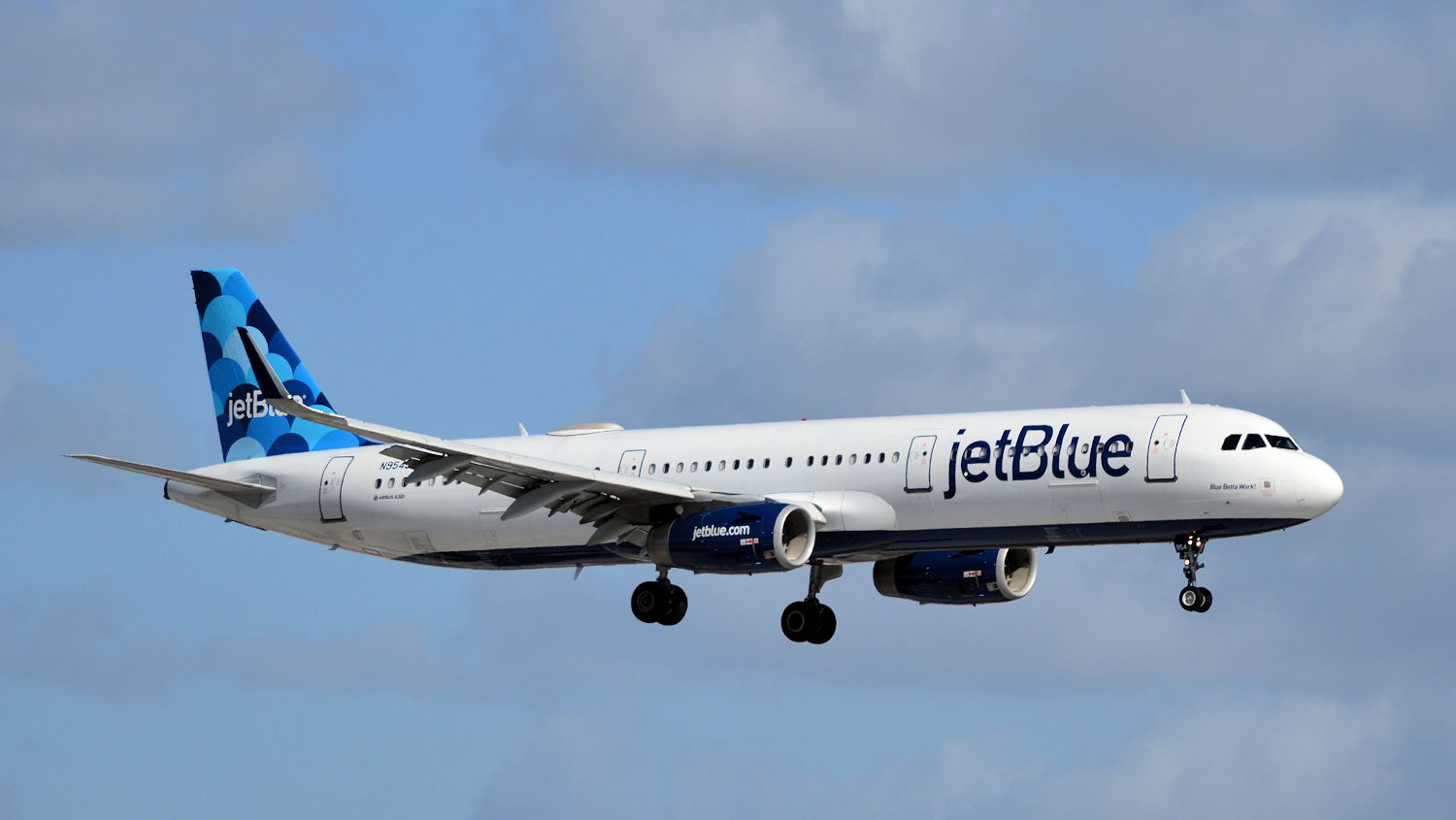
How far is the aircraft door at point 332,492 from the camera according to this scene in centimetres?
6241

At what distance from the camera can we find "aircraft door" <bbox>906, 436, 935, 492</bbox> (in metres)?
53.8

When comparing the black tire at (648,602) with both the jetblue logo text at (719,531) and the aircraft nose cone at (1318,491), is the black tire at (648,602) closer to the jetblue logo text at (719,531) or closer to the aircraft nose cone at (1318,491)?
the jetblue logo text at (719,531)

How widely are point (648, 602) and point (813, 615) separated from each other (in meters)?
4.84

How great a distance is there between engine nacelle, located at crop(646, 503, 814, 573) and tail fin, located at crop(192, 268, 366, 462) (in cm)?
1331

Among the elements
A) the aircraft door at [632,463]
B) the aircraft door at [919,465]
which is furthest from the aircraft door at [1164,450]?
the aircraft door at [632,463]

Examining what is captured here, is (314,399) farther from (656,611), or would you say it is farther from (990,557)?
(990,557)

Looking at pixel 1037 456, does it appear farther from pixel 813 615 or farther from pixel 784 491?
pixel 813 615

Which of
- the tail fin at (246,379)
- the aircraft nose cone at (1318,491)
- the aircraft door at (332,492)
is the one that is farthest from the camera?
the tail fin at (246,379)

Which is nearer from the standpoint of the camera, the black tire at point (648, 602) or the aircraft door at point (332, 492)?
the black tire at point (648, 602)

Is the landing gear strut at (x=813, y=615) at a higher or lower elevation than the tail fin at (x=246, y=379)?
lower

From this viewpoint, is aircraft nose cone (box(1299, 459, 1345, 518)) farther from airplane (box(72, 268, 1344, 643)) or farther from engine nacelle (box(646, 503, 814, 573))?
engine nacelle (box(646, 503, 814, 573))

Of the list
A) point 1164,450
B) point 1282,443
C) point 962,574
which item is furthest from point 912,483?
point 1282,443

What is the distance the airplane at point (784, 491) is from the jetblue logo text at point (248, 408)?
8 cm

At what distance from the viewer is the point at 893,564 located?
203 ft
